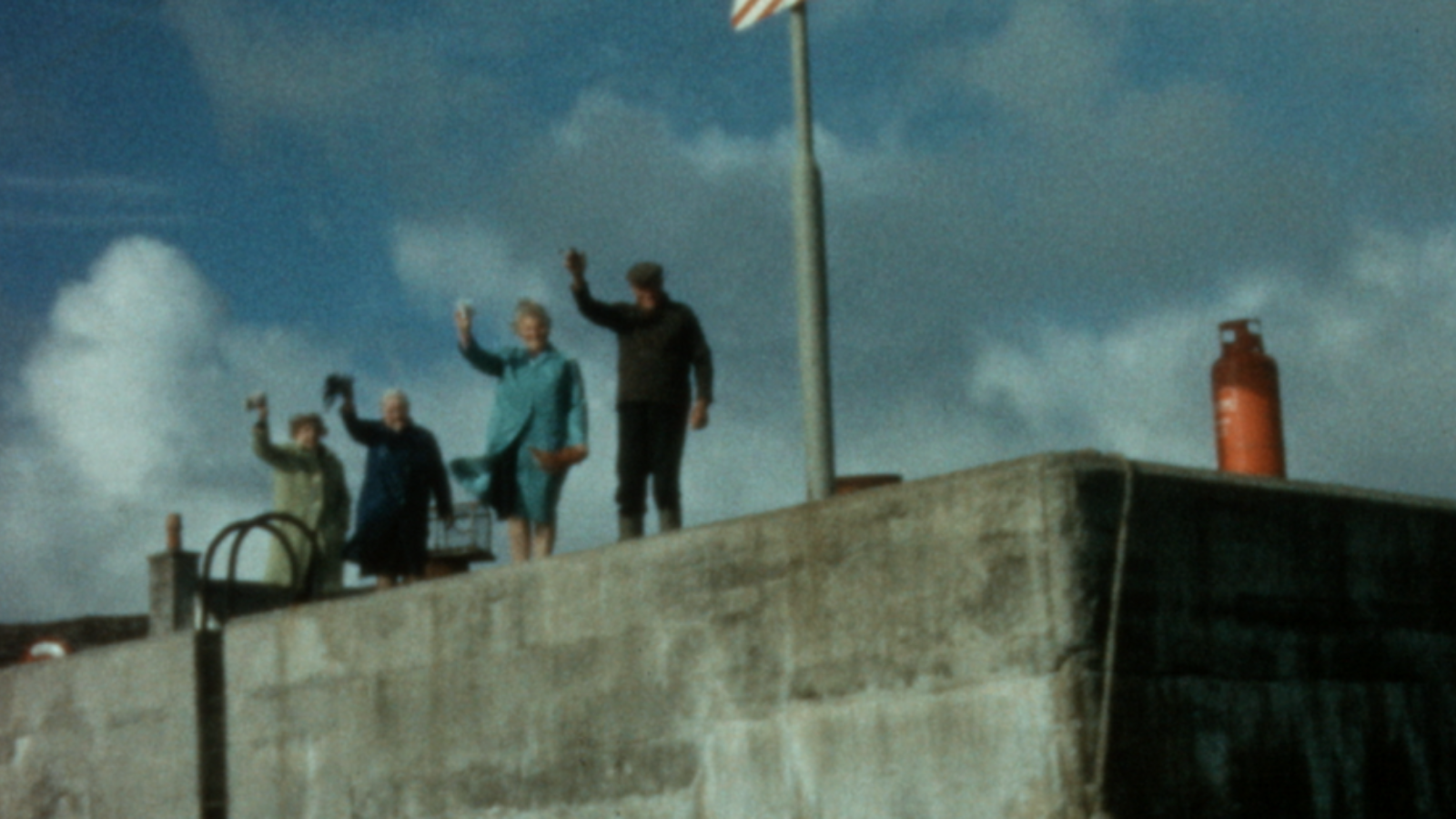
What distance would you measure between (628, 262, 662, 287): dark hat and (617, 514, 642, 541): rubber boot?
102 centimetres

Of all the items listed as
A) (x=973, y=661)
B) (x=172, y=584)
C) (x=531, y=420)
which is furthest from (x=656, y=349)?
(x=172, y=584)

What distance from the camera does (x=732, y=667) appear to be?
21.8 feet

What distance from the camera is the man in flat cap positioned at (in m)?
8.75

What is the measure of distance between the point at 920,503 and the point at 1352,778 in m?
1.54

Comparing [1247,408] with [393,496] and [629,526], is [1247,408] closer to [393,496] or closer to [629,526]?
[629,526]

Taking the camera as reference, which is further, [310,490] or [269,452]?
[310,490]

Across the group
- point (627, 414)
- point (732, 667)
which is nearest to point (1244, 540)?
point (732, 667)

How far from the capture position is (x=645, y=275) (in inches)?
355

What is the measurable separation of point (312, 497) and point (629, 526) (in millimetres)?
3693

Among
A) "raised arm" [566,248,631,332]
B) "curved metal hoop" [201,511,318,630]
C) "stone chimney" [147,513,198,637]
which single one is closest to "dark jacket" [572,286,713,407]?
"raised arm" [566,248,631,332]

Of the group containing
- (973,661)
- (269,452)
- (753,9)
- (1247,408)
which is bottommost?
(973,661)

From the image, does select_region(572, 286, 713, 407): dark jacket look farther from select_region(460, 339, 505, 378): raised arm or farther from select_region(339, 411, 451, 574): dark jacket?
select_region(339, 411, 451, 574): dark jacket

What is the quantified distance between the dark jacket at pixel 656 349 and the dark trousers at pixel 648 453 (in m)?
0.05

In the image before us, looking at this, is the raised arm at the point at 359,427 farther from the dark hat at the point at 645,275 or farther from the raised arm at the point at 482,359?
the dark hat at the point at 645,275
